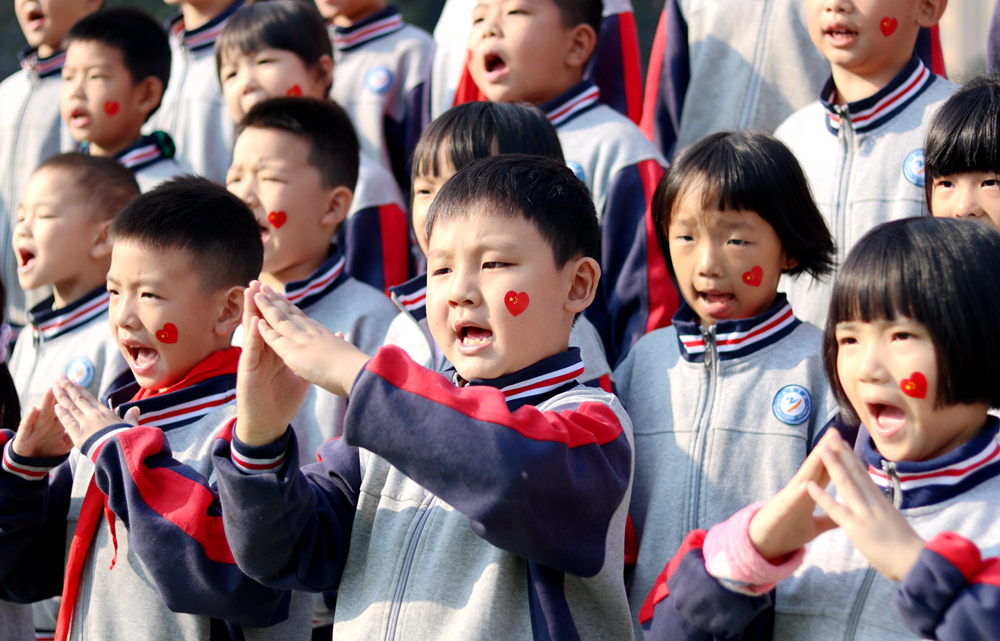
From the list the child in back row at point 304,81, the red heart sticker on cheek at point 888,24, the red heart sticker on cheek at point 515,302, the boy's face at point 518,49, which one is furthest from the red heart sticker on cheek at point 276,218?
the red heart sticker on cheek at point 888,24

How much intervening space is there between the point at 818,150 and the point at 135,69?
2916 mm

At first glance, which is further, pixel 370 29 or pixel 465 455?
pixel 370 29

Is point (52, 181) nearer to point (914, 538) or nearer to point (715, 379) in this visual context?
point (715, 379)

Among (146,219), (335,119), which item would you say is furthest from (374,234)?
(146,219)

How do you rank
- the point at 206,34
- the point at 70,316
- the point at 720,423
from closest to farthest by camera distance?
1. the point at 720,423
2. the point at 70,316
3. the point at 206,34

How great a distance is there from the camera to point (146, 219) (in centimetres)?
267

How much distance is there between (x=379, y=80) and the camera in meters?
4.52

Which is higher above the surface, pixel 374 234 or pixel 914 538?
pixel 914 538

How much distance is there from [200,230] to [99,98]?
6.92 ft

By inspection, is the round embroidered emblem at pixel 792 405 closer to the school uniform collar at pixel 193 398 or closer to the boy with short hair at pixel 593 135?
the boy with short hair at pixel 593 135

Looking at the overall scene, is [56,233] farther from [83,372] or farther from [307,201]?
[307,201]

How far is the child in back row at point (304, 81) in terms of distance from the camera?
13.1 ft

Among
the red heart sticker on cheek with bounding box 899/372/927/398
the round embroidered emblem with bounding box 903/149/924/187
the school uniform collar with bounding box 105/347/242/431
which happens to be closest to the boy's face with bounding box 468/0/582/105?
the round embroidered emblem with bounding box 903/149/924/187

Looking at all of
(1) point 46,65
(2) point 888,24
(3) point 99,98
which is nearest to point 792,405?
(2) point 888,24
